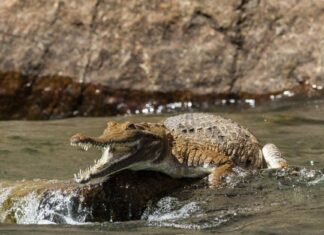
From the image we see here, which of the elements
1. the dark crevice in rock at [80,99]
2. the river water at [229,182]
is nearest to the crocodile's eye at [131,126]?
the river water at [229,182]

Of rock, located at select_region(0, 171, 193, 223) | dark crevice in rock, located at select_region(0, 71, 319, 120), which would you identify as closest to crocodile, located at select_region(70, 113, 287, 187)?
rock, located at select_region(0, 171, 193, 223)

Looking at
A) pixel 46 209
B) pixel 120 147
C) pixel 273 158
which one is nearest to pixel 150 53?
pixel 273 158

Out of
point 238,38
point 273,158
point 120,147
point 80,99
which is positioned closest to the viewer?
point 120,147

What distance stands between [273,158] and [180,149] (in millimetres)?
1051

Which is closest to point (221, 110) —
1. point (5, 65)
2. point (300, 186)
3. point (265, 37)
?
point (265, 37)

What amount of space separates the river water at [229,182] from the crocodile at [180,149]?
0.75 ft

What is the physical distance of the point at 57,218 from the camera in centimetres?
606

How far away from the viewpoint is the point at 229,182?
6875 millimetres

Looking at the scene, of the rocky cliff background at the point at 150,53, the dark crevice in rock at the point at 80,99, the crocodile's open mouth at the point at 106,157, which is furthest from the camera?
the rocky cliff background at the point at 150,53

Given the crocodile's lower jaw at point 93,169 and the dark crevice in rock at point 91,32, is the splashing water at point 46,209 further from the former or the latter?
the dark crevice in rock at point 91,32

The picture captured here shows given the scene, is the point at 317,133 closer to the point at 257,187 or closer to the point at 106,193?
the point at 257,187

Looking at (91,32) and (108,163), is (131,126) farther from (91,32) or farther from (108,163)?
(91,32)

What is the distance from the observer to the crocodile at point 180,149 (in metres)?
6.10

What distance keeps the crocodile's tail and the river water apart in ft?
0.63
